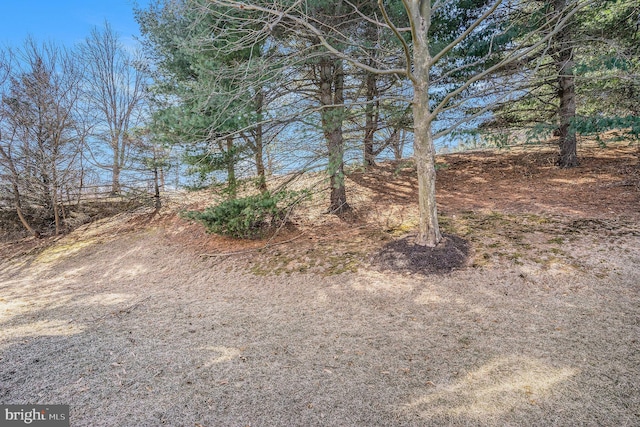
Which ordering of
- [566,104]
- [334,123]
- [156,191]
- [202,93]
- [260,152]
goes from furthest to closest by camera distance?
[156,191]
[566,104]
[260,152]
[334,123]
[202,93]

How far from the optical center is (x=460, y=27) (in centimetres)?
649

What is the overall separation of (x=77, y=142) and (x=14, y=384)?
29.7 ft

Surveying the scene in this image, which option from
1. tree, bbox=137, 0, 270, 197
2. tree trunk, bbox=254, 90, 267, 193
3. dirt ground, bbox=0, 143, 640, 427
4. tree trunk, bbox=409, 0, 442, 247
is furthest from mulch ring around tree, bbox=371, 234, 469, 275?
tree, bbox=137, 0, 270, 197

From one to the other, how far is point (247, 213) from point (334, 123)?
7.46ft

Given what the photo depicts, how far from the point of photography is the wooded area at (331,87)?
4.65 m

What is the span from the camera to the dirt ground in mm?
2021

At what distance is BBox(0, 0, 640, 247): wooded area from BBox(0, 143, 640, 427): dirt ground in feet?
3.29

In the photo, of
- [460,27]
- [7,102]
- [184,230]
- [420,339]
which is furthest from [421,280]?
[7,102]

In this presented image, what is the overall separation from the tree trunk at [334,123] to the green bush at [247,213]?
85 centimetres

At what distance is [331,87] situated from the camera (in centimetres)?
676

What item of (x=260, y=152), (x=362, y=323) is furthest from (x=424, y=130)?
(x=260, y=152)

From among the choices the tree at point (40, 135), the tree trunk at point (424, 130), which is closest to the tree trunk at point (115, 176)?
the tree at point (40, 135)

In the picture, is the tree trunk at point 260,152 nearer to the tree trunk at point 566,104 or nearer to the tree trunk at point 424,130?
the tree trunk at point 424,130

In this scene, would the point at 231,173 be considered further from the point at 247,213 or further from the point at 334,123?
the point at 334,123
